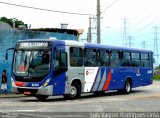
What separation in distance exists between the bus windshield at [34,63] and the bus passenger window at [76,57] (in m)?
1.71

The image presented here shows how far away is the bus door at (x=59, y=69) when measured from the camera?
933 inches

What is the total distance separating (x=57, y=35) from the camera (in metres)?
35.9

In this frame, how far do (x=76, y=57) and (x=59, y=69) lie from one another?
1.71 m

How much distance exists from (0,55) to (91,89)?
838 centimetres

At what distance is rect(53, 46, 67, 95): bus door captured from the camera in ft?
77.7

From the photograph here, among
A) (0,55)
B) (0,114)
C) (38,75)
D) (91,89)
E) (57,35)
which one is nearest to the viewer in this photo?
(0,114)

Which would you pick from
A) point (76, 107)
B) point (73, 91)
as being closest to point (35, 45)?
point (73, 91)

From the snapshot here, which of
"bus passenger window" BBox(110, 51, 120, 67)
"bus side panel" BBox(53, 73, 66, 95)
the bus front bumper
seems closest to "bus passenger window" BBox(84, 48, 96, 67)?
"bus passenger window" BBox(110, 51, 120, 67)

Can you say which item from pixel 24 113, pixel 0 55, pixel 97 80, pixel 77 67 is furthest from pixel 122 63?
pixel 24 113

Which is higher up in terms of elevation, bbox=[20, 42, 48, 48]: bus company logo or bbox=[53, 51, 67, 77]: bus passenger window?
bbox=[20, 42, 48, 48]: bus company logo

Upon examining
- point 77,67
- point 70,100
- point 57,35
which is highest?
point 57,35

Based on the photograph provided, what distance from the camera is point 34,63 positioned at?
23.4 metres

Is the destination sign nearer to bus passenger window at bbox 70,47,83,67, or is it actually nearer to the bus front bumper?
bus passenger window at bbox 70,47,83,67

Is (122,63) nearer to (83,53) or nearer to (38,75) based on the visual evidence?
(83,53)
